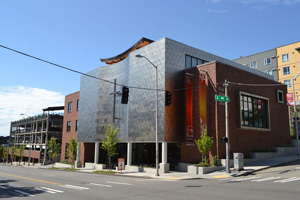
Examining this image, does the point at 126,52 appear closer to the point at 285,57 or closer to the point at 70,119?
the point at 70,119

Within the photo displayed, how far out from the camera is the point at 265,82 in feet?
106

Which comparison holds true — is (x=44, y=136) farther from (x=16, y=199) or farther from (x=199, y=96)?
(x=16, y=199)

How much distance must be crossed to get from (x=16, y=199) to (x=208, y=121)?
61.8 ft

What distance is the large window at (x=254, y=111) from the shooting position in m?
28.2

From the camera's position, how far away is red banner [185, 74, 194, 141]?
26.4 m

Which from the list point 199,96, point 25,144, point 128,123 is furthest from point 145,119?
point 25,144

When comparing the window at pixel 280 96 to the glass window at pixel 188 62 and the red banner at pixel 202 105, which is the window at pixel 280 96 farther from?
the red banner at pixel 202 105

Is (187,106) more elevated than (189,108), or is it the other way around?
(187,106)

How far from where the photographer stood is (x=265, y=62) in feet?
200

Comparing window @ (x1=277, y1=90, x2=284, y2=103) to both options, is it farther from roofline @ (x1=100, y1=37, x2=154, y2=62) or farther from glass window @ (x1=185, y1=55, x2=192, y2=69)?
roofline @ (x1=100, y1=37, x2=154, y2=62)

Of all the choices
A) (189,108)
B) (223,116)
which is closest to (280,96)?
(223,116)

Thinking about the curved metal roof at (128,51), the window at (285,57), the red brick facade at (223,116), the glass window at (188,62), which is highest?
the window at (285,57)

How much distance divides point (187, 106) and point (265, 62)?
1709 inches

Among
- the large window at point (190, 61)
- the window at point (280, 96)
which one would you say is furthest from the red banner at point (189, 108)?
the window at point (280, 96)
